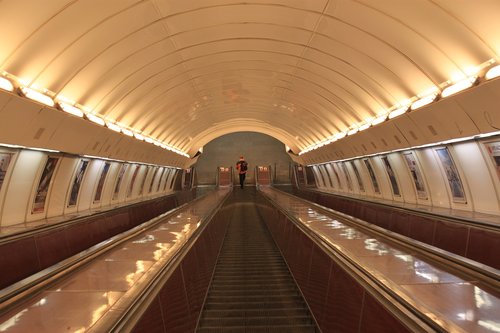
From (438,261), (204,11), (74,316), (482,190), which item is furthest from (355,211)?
(74,316)

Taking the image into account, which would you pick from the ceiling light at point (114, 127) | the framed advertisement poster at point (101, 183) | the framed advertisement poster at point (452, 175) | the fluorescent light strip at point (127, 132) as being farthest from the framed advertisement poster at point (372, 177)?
the framed advertisement poster at point (101, 183)

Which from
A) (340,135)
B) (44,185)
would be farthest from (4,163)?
(340,135)

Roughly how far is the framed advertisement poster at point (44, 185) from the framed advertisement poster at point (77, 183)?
162cm

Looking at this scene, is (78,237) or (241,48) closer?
(78,237)

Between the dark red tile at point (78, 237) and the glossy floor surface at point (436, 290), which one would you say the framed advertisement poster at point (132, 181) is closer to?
the dark red tile at point (78, 237)

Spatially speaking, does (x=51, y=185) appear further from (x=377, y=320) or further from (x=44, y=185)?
(x=377, y=320)

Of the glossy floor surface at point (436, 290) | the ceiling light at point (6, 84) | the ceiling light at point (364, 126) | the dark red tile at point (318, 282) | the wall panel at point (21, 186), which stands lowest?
the dark red tile at point (318, 282)

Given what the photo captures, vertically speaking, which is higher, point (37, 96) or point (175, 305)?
point (37, 96)

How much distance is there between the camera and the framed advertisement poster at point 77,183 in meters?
13.4

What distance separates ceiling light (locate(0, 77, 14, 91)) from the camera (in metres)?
6.55

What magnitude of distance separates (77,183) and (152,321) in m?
11.7

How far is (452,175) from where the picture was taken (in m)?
11.9

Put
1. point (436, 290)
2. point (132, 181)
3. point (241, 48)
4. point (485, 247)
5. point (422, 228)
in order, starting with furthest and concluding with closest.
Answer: point (132, 181) < point (241, 48) < point (422, 228) < point (485, 247) < point (436, 290)

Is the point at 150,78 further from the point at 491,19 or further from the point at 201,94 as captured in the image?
the point at 491,19
